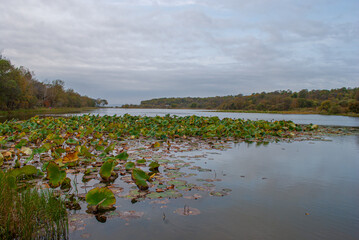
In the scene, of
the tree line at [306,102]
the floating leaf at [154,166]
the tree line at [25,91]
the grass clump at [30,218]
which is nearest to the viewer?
the grass clump at [30,218]

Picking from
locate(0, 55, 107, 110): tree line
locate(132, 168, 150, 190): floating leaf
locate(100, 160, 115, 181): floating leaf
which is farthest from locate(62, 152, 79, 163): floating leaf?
locate(0, 55, 107, 110): tree line

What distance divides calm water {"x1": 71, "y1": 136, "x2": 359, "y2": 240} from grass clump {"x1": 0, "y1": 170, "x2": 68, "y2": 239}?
0.76 feet

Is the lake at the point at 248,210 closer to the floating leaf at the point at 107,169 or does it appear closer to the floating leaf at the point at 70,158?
the floating leaf at the point at 107,169

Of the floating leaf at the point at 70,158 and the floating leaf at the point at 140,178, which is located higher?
the floating leaf at the point at 70,158

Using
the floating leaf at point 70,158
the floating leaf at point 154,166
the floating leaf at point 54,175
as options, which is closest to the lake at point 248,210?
the floating leaf at point 54,175

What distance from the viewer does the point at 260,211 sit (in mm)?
3354

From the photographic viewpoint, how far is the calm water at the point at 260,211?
277 cm

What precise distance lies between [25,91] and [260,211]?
4216 centimetres

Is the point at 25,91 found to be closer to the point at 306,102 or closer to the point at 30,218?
the point at 30,218

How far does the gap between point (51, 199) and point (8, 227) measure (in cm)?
44

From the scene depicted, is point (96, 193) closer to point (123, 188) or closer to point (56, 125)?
point (123, 188)

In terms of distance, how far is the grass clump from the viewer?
95.0 inches

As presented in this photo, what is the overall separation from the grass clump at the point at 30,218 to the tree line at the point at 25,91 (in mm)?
32683

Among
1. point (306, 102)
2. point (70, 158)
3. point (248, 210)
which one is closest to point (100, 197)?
point (70, 158)
